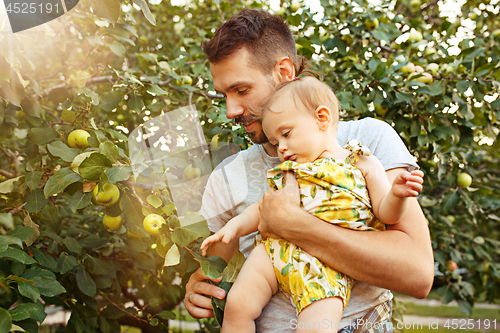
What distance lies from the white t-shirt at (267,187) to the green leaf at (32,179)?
65cm

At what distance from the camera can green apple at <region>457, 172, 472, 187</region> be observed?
2297mm

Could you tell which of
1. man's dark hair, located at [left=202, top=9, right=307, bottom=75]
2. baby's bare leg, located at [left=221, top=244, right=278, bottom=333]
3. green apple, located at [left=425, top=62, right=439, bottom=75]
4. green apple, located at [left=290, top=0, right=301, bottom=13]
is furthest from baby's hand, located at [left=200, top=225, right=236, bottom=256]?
green apple, located at [left=290, top=0, right=301, bottom=13]

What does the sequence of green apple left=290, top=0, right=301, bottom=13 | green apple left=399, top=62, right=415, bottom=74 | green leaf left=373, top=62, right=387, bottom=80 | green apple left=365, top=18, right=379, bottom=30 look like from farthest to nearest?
green apple left=290, top=0, right=301, bottom=13
green apple left=365, top=18, right=379, bottom=30
green apple left=399, top=62, right=415, bottom=74
green leaf left=373, top=62, right=387, bottom=80

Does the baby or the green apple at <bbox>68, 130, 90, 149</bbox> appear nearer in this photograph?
the baby

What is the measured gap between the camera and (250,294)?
1.10 m

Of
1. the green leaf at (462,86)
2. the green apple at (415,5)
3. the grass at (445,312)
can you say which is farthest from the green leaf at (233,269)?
the grass at (445,312)

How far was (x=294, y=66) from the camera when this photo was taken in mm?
1753

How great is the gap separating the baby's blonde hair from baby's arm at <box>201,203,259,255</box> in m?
0.39

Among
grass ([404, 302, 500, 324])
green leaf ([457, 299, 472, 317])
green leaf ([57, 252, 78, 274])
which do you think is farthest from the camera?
grass ([404, 302, 500, 324])

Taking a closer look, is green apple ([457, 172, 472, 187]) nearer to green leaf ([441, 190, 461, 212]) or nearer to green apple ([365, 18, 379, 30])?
green leaf ([441, 190, 461, 212])

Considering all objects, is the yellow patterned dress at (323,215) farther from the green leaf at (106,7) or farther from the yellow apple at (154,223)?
the green leaf at (106,7)

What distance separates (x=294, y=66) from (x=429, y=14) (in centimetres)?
207

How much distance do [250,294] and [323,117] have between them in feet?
2.21

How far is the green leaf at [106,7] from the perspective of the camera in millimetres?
1048
